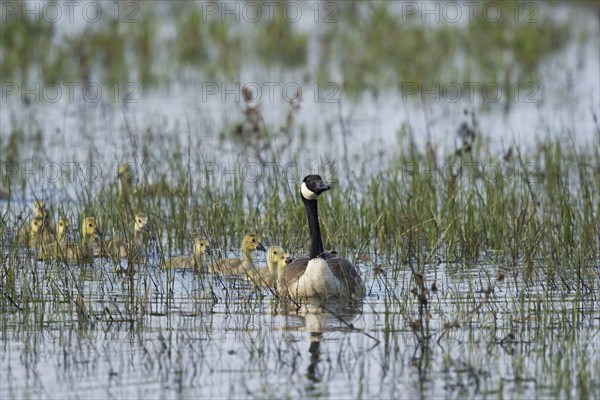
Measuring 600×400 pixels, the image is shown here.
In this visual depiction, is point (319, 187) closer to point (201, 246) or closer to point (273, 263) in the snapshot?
point (273, 263)

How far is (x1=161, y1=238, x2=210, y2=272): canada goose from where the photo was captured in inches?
396

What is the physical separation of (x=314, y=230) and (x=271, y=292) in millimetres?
722

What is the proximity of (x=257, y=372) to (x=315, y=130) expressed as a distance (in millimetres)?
9732

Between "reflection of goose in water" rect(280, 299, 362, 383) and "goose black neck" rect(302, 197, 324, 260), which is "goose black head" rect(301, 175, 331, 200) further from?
"reflection of goose in water" rect(280, 299, 362, 383)

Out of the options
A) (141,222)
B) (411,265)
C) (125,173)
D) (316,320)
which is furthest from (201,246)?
(125,173)

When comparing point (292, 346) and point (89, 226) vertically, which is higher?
point (89, 226)

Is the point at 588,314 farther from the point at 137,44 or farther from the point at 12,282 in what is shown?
the point at 137,44

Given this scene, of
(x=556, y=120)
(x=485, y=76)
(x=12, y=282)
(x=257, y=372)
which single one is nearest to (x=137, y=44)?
(x=485, y=76)

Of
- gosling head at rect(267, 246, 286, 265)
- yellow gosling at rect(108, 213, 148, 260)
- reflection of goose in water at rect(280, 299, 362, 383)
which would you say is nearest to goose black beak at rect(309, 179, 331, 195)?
gosling head at rect(267, 246, 286, 265)

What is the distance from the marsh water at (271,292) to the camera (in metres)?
7.27

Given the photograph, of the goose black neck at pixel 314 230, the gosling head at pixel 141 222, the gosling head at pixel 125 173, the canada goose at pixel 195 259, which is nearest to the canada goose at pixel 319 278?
the goose black neck at pixel 314 230

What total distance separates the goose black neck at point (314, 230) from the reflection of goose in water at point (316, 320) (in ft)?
1.64

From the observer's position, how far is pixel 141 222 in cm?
1122

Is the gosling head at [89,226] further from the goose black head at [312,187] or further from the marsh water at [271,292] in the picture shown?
the goose black head at [312,187]
